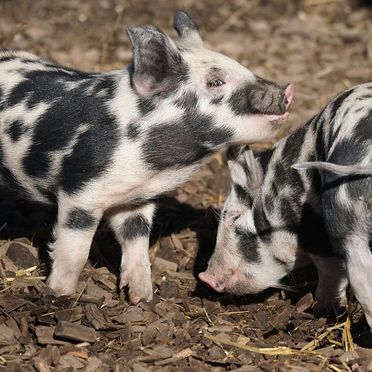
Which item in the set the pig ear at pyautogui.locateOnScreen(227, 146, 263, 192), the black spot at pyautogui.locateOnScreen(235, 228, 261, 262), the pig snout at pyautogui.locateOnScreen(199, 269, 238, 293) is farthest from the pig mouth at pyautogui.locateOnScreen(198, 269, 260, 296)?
the pig ear at pyautogui.locateOnScreen(227, 146, 263, 192)

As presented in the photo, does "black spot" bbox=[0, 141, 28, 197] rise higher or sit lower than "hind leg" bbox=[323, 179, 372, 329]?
lower

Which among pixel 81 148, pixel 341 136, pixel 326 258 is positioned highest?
pixel 341 136

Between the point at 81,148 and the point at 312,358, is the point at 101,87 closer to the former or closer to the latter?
the point at 81,148

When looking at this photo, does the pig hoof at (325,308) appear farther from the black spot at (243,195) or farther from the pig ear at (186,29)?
the pig ear at (186,29)

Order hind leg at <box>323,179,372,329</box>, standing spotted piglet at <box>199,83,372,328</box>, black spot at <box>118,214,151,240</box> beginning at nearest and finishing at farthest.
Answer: hind leg at <box>323,179,372,329</box> → standing spotted piglet at <box>199,83,372,328</box> → black spot at <box>118,214,151,240</box>

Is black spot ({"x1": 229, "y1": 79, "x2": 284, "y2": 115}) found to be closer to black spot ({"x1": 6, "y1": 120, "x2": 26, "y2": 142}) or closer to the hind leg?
the hind leg

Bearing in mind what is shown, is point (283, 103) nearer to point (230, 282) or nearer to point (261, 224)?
point (261, 224)

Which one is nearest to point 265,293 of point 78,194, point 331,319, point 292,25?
point 331,319

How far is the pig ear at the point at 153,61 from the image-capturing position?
497cm

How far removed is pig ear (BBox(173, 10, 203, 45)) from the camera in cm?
561

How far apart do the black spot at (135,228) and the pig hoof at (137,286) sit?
24 cm

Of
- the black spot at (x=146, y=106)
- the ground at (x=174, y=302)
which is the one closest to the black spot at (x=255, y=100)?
the black spot at (x=146, y=106)

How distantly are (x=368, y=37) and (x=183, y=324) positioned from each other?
16.6 ft

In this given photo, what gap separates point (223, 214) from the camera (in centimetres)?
559
